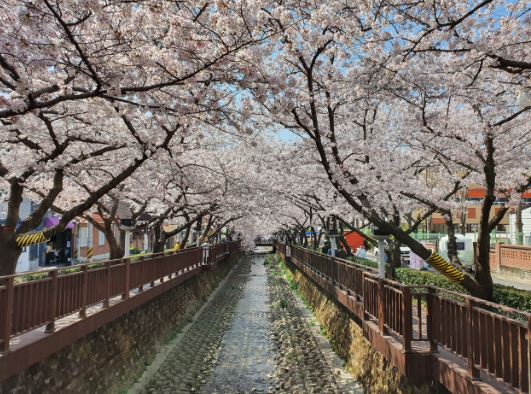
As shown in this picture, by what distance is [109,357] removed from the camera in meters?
9.61

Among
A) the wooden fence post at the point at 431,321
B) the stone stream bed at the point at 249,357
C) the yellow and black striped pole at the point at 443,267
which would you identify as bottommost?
the stone stream bed at the point at 249,357

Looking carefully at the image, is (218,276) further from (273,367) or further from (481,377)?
(481,377)

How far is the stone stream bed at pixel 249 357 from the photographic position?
11.1 m

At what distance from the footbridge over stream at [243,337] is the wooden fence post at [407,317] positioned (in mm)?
17

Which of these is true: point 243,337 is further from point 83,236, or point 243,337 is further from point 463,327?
point 83,236

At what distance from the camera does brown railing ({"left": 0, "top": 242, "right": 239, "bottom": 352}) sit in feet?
18.5

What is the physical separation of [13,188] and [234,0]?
6.61 meters

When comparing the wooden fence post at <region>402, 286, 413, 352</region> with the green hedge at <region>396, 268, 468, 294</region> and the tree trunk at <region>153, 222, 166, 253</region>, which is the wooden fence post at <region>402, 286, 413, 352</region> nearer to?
the green hedge at <region>396, 268, 468, 294</region>

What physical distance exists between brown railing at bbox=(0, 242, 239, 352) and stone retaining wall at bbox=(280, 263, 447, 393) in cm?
557

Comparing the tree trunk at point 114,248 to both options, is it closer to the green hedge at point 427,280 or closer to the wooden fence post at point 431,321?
the green hedge at point 427,280

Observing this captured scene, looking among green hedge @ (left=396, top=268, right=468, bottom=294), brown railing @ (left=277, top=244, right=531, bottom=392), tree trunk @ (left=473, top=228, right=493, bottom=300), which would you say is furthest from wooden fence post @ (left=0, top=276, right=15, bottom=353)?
green hedge @ (left=396, top=268, right=468, bottom=294)

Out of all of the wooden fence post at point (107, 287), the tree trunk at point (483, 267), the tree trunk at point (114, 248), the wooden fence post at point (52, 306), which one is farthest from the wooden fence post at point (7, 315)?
the tree trunk at point (114, 248)

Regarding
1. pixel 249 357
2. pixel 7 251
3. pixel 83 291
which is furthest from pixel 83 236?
pixel 83 291

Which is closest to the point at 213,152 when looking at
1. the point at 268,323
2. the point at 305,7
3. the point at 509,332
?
the point at 268,323
